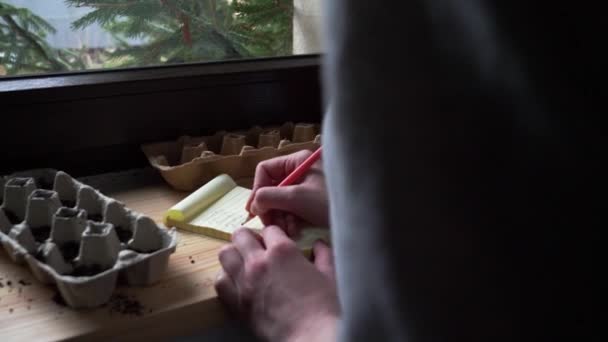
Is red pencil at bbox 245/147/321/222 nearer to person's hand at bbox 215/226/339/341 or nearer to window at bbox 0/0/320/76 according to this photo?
person's hand at bbox 215/226/339/341

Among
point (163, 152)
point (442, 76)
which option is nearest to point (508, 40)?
point (442, 76)

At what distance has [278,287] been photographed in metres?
0.45

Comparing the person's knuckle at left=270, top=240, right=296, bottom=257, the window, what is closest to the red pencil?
the person's knuckle at left=270, top=240, right=296, bottom=257

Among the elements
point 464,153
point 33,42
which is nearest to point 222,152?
point 33,42

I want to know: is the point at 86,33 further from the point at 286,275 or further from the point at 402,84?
the point at 402,84

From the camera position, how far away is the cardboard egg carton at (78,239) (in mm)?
469

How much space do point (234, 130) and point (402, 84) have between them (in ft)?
1.76

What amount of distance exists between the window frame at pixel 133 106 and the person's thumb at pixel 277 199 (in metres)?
0.22

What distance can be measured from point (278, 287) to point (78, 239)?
0.19 metres

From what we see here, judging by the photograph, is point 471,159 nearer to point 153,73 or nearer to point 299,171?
point 299,171

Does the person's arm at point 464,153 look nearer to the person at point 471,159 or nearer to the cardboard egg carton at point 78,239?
the person at point 471,159

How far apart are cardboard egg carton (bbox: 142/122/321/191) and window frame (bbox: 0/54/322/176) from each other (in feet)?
0.08

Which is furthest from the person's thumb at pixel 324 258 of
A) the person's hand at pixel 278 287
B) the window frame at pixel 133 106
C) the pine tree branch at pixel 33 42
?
the pine tree branch at pixel 33 42

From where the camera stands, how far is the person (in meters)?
0.27
